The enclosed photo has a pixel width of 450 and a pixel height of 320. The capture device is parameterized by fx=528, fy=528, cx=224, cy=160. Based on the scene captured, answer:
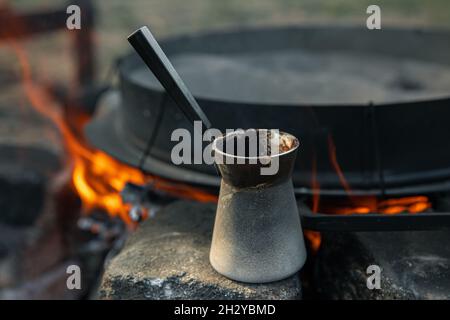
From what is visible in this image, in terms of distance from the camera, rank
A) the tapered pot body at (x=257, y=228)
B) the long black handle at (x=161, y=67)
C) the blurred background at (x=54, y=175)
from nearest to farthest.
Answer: the long black handle at (x=161, y=67), the tapered pot body at (x=257, y=228), the blurred background at (x=54, y=175)

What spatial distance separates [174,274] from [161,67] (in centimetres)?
71

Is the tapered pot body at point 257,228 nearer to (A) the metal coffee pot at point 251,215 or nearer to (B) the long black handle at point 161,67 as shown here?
(A) the metal coffee pot at point 251,215

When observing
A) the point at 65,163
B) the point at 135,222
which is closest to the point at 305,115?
the point at 135,222

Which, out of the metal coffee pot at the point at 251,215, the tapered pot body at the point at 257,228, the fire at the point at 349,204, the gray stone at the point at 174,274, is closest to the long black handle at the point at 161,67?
the metal coffee pot at the point at 251,215

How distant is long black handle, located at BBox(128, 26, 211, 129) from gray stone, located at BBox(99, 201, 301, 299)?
505 millimetres

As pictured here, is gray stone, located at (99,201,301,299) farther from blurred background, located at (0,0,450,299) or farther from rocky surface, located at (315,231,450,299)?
blurred background, located at (0,0,450,299)

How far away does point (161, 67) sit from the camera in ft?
5.42

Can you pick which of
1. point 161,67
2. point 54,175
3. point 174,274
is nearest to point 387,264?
point 174,274

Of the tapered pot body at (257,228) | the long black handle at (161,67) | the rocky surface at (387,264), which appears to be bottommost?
the rocky surface at (387,264)

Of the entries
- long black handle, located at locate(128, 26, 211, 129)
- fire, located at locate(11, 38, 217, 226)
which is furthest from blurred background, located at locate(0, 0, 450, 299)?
long black handle, located at locate(128, 26, 211, 129)

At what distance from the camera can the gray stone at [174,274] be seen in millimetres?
1776

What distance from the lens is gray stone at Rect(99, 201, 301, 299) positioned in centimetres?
178

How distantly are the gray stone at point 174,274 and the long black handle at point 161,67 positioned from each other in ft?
1.66
